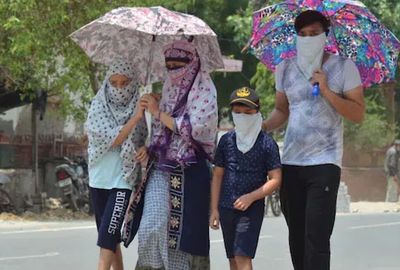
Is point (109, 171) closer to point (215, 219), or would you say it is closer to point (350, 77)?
point (215, 219)

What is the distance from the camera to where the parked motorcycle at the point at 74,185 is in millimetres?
16781

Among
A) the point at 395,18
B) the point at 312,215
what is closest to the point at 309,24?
the point at 312,215

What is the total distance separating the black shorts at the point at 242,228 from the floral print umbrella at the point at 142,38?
103 centimetres

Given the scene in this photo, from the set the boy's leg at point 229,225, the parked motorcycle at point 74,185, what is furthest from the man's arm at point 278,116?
the parked motorcycle at point 74,185

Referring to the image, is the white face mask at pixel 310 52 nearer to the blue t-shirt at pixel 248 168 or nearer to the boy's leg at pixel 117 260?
the blue t-shirt at pixel 248 168

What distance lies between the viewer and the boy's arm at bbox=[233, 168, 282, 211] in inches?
209

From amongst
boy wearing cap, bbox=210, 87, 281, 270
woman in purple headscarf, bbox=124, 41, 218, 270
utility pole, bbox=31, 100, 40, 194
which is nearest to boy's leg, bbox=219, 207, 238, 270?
boy wearing cap, bbox=210, 87, 281, 270

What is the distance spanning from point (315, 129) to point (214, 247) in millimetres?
6585

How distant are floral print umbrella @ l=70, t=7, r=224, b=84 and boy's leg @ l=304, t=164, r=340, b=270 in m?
1.17

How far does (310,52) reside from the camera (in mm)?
5168

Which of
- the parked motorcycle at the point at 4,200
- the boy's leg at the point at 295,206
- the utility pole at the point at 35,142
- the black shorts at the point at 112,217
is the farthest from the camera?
the utility pole at the point at 35,142

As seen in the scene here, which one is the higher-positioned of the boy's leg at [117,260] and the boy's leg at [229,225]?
the boy's leg at [229,225]

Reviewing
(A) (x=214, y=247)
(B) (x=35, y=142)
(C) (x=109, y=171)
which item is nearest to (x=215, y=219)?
(C) (x=109, y=171)

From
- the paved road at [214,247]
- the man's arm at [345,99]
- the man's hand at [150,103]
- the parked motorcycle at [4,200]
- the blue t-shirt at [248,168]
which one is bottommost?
the parked motorcycle at [4,200]
